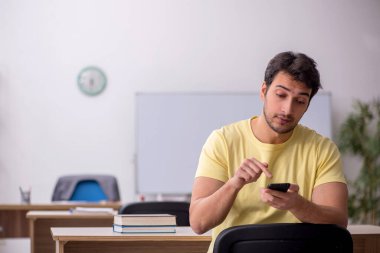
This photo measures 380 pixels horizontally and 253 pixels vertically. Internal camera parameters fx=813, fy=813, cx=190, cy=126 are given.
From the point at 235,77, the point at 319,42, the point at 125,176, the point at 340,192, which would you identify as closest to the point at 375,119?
the point at 319,42

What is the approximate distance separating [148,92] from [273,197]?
6.55 m

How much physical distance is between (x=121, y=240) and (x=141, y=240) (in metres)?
0.15

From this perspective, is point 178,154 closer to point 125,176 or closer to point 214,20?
point 125,176

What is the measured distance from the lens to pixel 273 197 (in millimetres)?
2535

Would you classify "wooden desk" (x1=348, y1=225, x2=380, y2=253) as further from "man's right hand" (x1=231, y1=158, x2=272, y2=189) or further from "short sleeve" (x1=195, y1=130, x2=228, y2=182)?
"man's right hand" (x1=231, y1=158, x2=272, y2=189)

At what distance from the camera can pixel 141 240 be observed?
3.55 metres

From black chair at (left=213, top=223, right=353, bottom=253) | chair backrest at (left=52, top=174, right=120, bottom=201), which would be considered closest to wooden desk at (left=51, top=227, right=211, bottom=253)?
black chair at (left=213, top=223, right=353, bottom=253)

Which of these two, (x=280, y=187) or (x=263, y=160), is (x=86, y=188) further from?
(x=280, y=187)

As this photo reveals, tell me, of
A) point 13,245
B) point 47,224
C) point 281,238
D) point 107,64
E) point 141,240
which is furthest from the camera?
point 107,64

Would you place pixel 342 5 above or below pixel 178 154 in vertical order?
above

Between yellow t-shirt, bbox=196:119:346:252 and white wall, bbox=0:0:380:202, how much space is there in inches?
246

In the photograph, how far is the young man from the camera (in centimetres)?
269

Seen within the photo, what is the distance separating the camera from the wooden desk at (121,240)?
3369mm

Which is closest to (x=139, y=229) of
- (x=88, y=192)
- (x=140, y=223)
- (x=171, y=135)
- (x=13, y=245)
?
(x=140, y=223)
